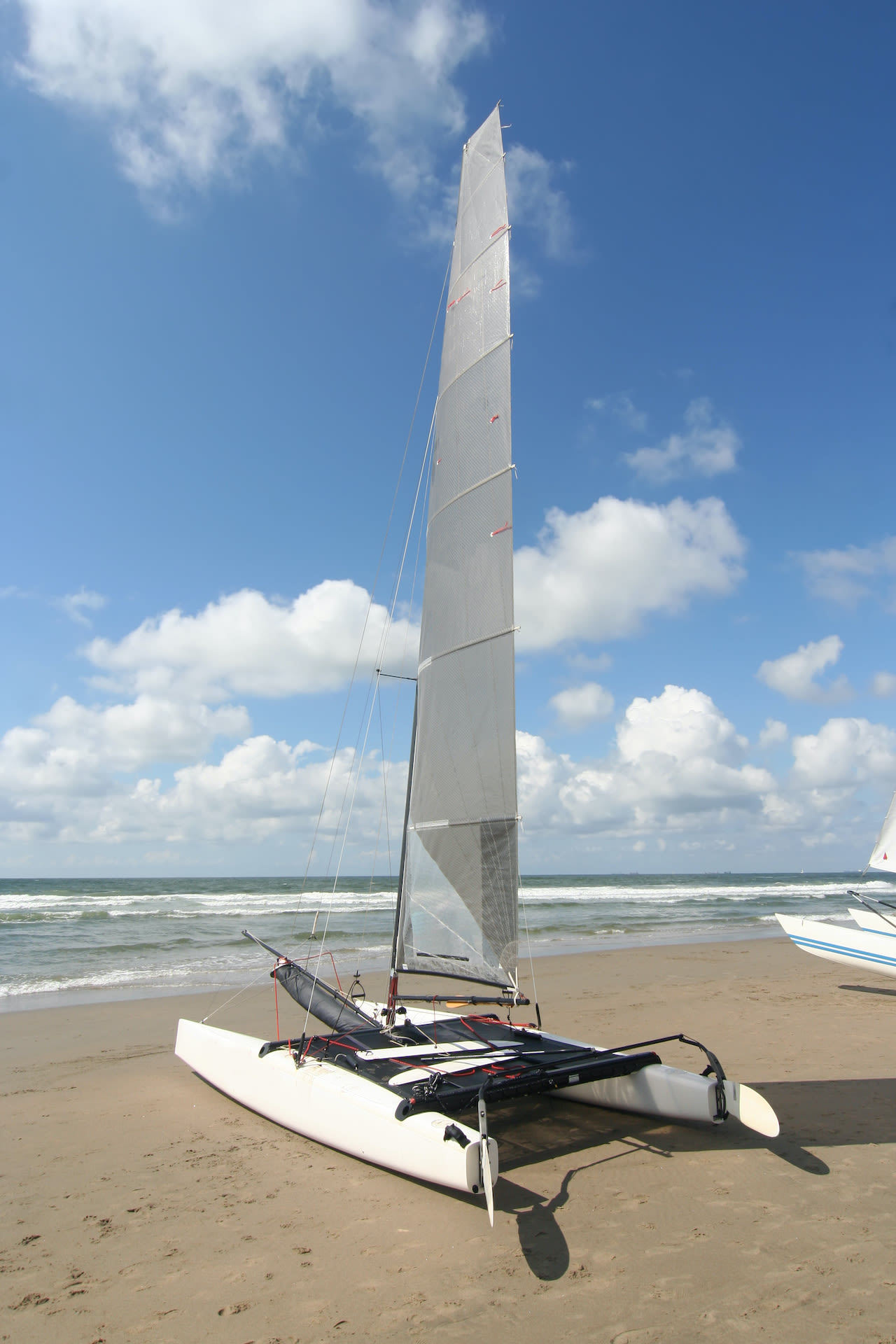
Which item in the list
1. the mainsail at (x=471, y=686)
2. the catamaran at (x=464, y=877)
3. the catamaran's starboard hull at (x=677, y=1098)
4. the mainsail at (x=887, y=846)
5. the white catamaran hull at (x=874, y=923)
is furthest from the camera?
the mainsail at (x=887, y=846)

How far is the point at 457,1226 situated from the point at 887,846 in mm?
10682

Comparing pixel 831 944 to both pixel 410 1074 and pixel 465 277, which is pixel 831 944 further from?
pixel 465 277

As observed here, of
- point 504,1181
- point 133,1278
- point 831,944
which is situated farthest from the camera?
point 831,944

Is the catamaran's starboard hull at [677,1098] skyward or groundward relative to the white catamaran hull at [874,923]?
groundward

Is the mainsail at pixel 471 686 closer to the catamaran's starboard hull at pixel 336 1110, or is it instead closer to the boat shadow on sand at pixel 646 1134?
the boat shadow on sand at pixel 646 1134

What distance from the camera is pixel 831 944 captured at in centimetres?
1094

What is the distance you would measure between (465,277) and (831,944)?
10.0 m

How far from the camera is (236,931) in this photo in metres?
19.5

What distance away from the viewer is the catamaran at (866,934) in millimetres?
10375

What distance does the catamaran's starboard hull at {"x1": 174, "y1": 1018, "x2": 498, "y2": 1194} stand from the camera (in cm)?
384

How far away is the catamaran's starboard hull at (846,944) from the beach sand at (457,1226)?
4350 mm

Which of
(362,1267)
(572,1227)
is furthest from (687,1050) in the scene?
(362,1267)

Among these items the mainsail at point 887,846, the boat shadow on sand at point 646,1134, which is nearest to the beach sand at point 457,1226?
the boat shadow on sand at point 646,1134

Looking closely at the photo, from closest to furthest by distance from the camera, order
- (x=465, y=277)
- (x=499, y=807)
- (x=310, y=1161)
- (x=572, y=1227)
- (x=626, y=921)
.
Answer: (x=572, y=1227) < (x=310, y=1161) < (x=499, y=807) < (x=465, y=277) < (x=626, y=921)
